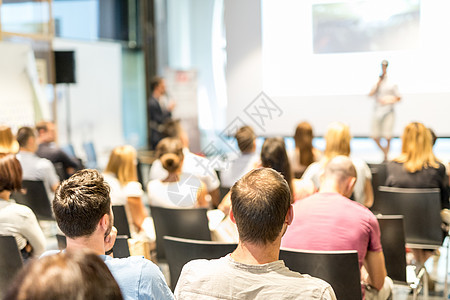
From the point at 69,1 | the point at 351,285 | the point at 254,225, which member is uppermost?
the point at 69,1

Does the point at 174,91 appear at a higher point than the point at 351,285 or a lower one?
higher

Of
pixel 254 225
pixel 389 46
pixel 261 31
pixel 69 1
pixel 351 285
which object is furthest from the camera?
pixel 69 1

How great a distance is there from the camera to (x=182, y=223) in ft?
11.0

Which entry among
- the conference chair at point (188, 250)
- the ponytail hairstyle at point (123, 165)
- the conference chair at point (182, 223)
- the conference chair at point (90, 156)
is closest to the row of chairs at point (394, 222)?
the conference chair at point (182, 223)

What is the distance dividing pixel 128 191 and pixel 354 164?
1.64 metres

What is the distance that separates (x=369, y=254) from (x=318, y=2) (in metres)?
2.69

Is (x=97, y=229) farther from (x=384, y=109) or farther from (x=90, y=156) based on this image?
(x=90, y=156)

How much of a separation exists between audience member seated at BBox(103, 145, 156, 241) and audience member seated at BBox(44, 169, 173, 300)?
70.1 inches

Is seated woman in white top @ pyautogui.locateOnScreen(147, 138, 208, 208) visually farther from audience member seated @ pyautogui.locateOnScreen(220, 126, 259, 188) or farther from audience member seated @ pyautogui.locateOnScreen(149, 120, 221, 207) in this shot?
audience member seated @ pyautogui.locateOnScreen(220, 126, 259, 188)

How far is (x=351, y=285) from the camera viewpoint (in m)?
2.37

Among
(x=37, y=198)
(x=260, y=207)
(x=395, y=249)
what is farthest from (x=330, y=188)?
(x=37, y=198)

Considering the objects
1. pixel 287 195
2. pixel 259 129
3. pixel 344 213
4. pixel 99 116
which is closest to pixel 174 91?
pixel 99 116

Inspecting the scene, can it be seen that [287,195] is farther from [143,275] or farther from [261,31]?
[261,31]

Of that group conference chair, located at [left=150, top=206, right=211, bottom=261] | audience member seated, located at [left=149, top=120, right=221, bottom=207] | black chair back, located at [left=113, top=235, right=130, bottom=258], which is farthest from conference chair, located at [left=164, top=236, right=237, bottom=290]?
audience member seated, located at [left=149, top=120, right=221, bottom=207]
